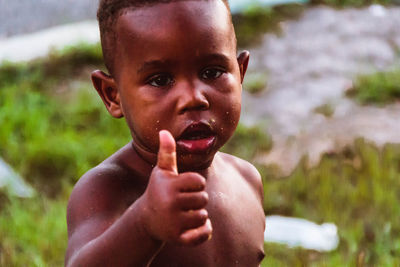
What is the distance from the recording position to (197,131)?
1800mm

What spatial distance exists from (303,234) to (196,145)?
166 centimetres

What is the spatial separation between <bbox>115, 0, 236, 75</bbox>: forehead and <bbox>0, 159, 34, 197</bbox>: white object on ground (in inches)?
80.5

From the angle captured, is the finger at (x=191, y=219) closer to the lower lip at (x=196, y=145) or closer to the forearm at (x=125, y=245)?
the forearm at (x=125, y=245)

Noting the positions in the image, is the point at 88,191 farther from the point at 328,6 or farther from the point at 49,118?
the point at 328,6

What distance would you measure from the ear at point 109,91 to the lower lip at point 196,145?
294 millimetres

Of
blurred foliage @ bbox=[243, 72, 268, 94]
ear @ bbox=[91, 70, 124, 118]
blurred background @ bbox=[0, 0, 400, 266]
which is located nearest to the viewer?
ear @ bbox=[91, 70, 124, 118]

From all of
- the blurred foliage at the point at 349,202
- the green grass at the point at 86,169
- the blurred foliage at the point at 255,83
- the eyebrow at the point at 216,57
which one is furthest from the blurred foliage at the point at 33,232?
the blurred foliage at the point at 255,83

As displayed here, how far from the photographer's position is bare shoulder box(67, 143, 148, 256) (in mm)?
1866

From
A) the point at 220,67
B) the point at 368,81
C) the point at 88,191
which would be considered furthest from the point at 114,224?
the point at 368,81

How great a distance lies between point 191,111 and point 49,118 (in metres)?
2.94

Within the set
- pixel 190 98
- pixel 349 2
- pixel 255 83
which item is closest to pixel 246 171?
pixel 190 98

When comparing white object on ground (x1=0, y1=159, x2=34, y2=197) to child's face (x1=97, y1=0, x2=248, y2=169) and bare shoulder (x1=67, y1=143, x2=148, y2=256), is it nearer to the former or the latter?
bare shoulder (x1=67, y1=143, x2=148, y2=256)

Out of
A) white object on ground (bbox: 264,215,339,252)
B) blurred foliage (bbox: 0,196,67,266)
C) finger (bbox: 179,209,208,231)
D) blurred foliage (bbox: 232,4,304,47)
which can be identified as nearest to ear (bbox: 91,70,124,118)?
finger (bbox: 179,209,208,231)

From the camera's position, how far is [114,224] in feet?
5.66
